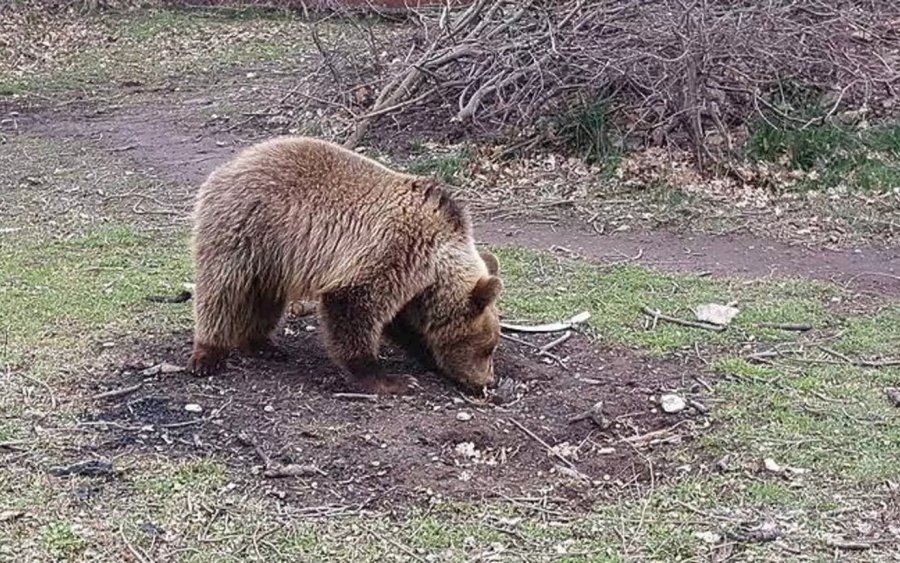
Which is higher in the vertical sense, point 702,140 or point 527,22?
point 527,22

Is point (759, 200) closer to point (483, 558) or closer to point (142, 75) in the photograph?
point (483, 558)

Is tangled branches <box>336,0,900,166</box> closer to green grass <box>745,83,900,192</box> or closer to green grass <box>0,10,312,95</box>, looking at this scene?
green grass <box>745,83,900,192</box>

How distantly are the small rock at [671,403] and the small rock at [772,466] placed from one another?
601 millimetres

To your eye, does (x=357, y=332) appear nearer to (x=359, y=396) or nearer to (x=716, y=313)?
(x=359, y=396)

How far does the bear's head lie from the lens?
5.48m

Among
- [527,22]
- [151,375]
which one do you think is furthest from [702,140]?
[151,375]

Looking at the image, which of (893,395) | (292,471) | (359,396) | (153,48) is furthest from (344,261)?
(153,48)

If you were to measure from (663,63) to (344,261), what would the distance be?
16.4 feet

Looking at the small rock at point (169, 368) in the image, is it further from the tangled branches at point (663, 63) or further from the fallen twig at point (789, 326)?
the tangled branches at point (663, 63)

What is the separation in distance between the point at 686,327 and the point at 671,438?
1604 millimetres

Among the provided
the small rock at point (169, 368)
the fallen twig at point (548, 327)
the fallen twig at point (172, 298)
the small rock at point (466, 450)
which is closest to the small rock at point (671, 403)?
the small rock at point (466, 450)

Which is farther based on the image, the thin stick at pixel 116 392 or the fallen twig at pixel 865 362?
the fallen twig at pixel 865 362

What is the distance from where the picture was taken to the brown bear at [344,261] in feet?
17.4

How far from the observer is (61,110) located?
522 inches
